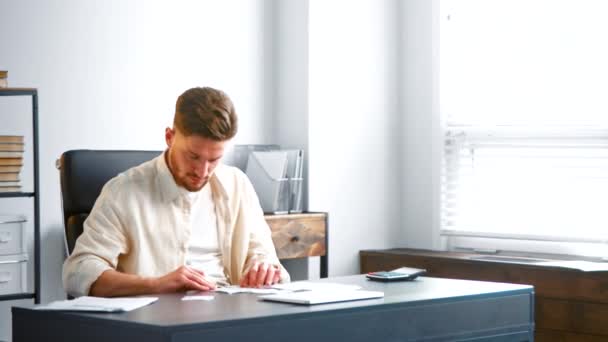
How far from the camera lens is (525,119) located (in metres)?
4.60

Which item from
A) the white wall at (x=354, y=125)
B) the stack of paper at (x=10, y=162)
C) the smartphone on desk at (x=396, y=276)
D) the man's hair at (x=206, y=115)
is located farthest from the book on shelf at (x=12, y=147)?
the white wall at (x=354, y=125)

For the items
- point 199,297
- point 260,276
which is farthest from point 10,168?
point 199,297

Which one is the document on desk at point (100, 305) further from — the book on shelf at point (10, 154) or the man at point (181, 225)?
the book on shelf at point (10, 154)

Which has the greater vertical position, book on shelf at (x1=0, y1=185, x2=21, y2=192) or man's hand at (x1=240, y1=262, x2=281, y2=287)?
book on shelf at (x1=0, y1=185, x2=21, y2=192)

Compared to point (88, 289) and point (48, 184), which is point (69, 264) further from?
point (48, 184)

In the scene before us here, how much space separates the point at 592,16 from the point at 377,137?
3.87 feet

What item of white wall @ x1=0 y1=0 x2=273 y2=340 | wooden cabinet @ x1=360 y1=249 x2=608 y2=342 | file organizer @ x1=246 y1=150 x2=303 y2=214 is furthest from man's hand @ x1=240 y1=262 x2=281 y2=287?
wooden cabinet @ x1=360 y1=249 x2=608 y2=342

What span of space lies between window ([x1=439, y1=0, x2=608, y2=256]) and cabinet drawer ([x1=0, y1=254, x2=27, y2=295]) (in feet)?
7.21

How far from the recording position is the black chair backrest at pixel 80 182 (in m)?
2.90

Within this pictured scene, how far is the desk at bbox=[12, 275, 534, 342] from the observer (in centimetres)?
198

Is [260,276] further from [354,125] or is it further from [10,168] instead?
[354,125]

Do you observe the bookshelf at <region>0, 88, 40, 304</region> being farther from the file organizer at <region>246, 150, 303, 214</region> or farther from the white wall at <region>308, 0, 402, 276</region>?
the white wall at <region>308, 0, 402, 276</region>

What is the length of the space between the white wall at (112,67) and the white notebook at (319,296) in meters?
1.73

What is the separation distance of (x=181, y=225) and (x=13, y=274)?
3.07ft
